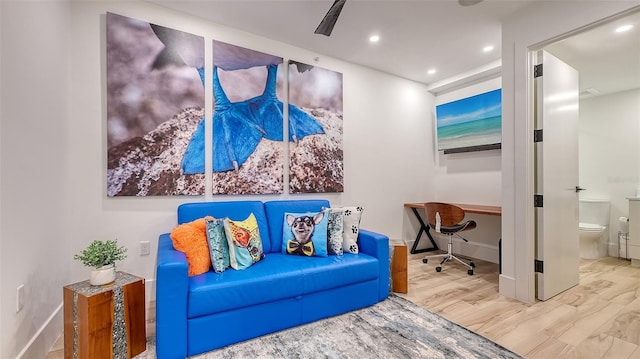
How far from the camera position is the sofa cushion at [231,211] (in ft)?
7.69

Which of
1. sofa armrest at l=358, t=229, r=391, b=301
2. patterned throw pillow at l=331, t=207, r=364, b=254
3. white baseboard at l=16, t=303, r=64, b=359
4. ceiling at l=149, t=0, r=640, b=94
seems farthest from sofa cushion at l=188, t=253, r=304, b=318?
ceiling at l=149, t=0, r=640, b=94

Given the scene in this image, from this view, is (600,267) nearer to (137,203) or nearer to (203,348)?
(203,348)

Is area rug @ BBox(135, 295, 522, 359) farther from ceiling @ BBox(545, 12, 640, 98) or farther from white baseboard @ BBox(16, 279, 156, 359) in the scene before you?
ceiling @ BBox(545, 12, 640, 98)

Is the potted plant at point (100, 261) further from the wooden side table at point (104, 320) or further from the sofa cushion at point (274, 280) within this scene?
the sofa cushion at point (274, 280)

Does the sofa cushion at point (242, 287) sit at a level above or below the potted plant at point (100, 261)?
below

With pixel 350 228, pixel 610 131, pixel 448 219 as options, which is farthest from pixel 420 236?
pixel 610 131

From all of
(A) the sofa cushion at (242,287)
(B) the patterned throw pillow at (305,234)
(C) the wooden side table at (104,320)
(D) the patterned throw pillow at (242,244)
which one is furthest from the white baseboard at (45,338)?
(B) the patterned throw pillow at (305,234)

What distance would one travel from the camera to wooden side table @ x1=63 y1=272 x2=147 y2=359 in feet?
4.89

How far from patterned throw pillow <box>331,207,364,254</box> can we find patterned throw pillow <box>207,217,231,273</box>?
101 cm

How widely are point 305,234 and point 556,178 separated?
237cm

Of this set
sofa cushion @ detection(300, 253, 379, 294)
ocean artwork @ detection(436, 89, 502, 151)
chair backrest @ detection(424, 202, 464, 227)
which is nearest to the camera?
sofa cushion @ detection(300, 253, 379, 294)

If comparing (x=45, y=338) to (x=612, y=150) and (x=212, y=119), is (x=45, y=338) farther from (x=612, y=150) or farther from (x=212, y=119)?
(x=612, y=150)

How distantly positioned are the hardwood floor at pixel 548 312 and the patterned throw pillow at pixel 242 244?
2.64 feet

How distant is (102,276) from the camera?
5.46 ft
